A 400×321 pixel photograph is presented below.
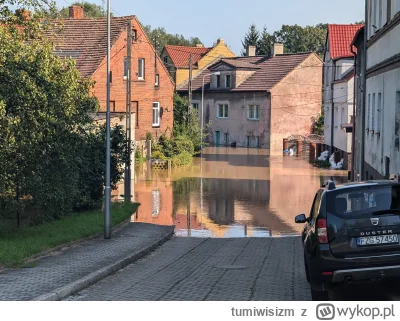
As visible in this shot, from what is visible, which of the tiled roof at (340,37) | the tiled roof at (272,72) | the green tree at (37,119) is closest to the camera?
the green tree at (37,119)

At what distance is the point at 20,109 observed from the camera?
15.7 metres

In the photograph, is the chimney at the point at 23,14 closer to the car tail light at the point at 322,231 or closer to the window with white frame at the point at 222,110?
the car tail light at the point at 322,231

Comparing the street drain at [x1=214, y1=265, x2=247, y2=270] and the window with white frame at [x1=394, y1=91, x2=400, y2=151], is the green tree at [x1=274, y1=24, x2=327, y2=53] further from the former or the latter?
the street drain at [x1=214, y1=265, x2=247, y2=270]

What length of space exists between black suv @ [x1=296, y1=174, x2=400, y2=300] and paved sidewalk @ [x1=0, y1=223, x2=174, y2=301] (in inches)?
149

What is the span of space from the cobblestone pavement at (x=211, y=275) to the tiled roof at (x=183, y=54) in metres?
64.8

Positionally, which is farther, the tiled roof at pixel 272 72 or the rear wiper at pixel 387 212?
the tiled roof at pixel 272 72

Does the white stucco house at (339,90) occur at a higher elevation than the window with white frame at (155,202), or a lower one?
higher

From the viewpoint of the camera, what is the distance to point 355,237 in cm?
983

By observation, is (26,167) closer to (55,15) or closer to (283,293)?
(55,15)

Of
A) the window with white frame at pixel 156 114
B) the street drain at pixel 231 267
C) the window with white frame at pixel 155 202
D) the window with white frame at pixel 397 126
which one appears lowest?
the window with white frame at pixel 155 202

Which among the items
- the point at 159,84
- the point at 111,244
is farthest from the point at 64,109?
the point at 159,84

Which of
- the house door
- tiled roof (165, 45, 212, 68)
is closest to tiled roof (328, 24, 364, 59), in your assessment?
the house door

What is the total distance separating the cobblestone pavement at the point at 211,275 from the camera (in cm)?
1153

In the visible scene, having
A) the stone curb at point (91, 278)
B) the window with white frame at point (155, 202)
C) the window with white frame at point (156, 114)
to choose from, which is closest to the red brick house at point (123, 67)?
the window with white frame at point (156, 114)
